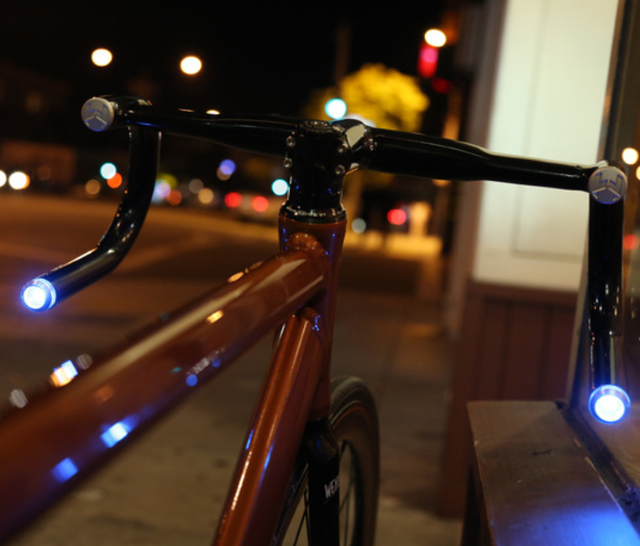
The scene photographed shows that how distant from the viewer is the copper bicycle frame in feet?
2.02

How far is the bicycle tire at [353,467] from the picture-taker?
54.6 inches

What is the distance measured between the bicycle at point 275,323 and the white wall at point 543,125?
1996mm

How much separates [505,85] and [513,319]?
1.03 metres

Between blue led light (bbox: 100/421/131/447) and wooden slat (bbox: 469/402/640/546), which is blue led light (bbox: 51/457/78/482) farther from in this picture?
wooden slat (bbox: 469/402/640/546)

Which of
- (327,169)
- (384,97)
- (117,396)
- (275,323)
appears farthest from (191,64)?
(384,97)

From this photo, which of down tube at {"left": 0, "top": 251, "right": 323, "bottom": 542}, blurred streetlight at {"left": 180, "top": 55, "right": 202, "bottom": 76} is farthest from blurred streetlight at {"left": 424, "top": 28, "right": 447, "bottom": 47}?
down tube at {"left": 0, "top": 251, "right": 323, "bottom": 542}

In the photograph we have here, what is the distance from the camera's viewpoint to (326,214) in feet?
4.39

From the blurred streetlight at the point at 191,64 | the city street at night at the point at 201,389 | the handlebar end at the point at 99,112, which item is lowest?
the city street at night at the point at 201,389

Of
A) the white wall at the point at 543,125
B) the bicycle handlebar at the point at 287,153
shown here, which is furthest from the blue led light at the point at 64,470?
the white wall at the point at 543,125

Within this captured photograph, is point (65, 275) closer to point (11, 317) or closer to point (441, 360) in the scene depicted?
point (441, 360)

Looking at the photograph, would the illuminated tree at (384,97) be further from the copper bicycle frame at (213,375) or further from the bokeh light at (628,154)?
the copper bicycle frame at (213,375)

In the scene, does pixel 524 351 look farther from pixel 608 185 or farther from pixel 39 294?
pixel 39 294

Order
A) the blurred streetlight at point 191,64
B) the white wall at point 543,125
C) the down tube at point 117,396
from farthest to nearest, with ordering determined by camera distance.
Answer: the white wall at point 543,125 → the blurred streetlight at point 191,64 → the down tube at point 117,396

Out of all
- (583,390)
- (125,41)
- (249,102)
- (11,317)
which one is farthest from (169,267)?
(583,390)
